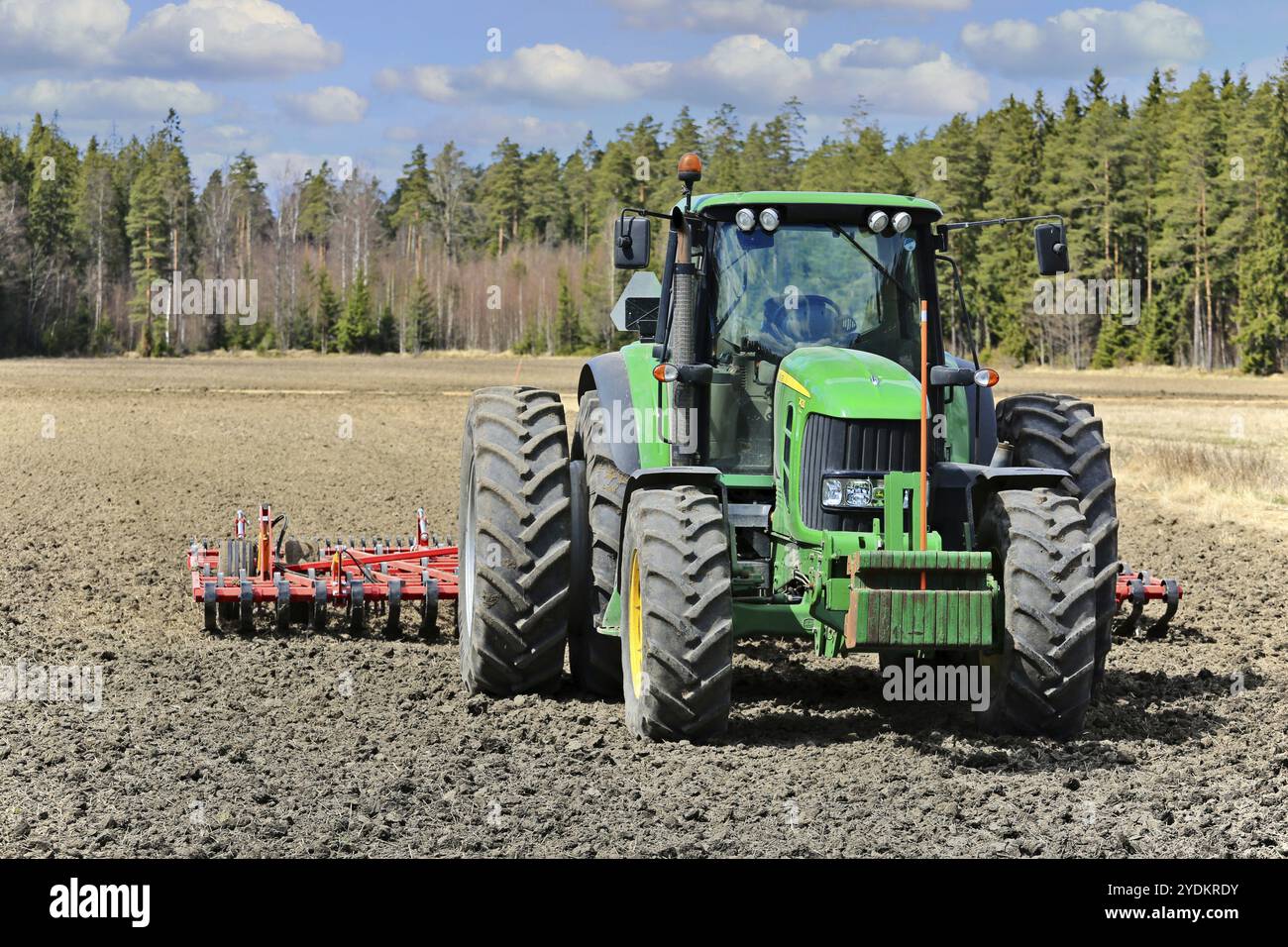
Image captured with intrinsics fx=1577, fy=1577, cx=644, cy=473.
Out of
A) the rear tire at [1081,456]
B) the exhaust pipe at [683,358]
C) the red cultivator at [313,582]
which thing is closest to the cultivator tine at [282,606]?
the red cultivator at [313,582]

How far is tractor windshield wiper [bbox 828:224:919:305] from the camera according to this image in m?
8.68

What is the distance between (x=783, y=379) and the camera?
8250 millimetres

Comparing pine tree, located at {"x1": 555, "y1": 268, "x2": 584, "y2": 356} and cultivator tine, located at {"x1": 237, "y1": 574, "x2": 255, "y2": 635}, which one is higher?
pine tree, located at {"x1": 555, "y1": 268, "x2": 584, "y2": 356}

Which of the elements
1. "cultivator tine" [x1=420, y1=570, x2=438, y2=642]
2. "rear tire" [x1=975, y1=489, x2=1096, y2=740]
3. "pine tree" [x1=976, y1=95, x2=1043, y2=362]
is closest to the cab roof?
"rear tire" [x1=975, y1=489, x2=1096, y2=740]

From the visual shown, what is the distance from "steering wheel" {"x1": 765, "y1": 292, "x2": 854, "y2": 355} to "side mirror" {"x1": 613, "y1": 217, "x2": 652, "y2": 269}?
0.74 m

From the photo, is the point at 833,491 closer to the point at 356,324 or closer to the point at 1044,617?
the point at 1044,617

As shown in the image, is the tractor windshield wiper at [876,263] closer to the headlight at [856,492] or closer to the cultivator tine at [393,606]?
the headlight at [856,492]

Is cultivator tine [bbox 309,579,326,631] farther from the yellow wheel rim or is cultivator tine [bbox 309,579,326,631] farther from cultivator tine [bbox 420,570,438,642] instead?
the yellow wheel rim

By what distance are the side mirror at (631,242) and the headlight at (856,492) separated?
166cm

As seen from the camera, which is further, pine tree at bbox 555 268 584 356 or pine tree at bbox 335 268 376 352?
pine tree at bbox 555 268 584 356

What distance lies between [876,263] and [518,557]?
2549 mm

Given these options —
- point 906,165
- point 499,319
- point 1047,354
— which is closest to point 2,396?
point 1047,354

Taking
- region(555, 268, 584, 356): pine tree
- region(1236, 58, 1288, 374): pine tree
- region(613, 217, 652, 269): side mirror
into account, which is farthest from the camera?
region(555, 268, 584, 356): pine tree

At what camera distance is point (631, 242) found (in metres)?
8.46
